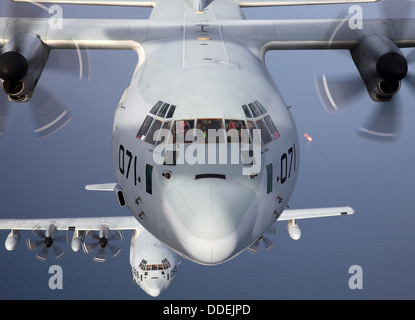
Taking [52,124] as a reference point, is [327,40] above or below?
above

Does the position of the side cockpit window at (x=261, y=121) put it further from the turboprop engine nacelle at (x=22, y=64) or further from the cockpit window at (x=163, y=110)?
the turboprop engine nacelle at (x=22, y=64)

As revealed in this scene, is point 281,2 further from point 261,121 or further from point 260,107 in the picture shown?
point 261,121

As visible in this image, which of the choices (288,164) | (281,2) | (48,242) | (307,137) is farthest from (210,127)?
(307,137)

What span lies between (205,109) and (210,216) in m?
2.62

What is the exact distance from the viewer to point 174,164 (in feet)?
34.2

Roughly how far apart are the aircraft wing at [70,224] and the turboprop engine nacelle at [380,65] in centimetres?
2546

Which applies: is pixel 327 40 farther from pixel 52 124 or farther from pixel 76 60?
pixel 52 124

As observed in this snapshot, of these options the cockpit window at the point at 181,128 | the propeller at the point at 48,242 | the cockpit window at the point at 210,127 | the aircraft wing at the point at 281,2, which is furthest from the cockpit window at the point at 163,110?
the propeller at the point at 48,242

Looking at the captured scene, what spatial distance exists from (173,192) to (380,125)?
30.9ft

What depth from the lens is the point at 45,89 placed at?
694 inches

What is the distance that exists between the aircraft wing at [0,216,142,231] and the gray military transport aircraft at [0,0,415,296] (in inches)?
853

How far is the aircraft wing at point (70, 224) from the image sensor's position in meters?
37.0

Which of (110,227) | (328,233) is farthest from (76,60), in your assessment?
(328,233)

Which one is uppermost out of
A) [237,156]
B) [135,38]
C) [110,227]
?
[135,38]
